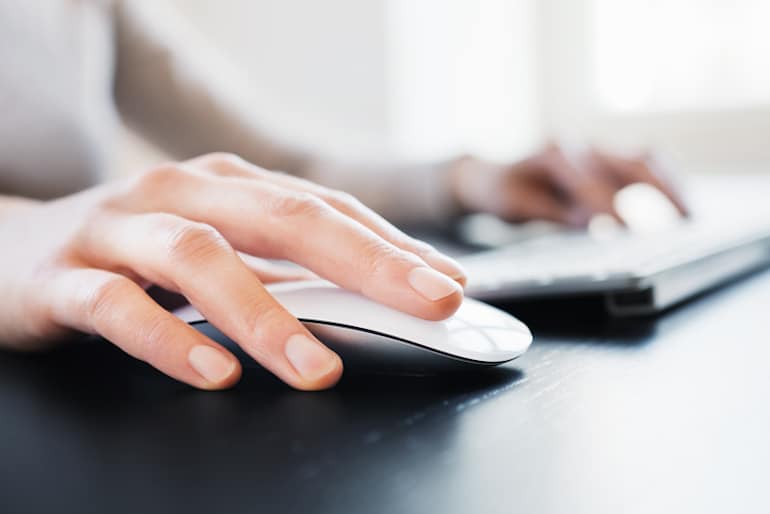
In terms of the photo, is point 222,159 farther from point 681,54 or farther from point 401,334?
point 681,54

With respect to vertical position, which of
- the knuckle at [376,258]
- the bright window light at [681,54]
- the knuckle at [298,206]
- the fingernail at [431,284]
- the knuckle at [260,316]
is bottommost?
the bright window light at [681,54]

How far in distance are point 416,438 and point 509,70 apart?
2668mm

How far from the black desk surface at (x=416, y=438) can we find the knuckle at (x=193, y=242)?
5 centimetres

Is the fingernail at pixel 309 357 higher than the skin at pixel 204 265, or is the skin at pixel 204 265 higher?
the skin at pixel 204 265

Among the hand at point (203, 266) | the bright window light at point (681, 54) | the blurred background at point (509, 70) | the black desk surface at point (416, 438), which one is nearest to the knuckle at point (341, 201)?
the hand at point (203, 266)

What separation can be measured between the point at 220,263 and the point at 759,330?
10.4 inches

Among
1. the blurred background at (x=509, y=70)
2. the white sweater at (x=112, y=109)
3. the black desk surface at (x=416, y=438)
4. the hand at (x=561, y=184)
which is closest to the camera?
the black desk surface at (x=416, y=438)

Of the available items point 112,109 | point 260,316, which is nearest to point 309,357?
point 260,316

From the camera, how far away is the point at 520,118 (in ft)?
9.40

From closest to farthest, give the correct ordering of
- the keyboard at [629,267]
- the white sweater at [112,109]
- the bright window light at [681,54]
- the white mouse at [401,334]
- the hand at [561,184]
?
the white mouse at [401,334] < the keyboard at [629,267] < the white sweater at [112,109] < the hand at [561,184] < the bright window light at [681,54]

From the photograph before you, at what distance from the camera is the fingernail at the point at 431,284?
1.02 feet

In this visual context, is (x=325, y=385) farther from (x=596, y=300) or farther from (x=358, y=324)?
(x=596, y=300)

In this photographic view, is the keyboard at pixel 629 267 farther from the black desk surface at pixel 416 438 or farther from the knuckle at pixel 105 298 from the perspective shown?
the knuckle at pixel 105 298

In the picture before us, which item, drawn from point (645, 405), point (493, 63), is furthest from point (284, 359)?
point (493, 63)
